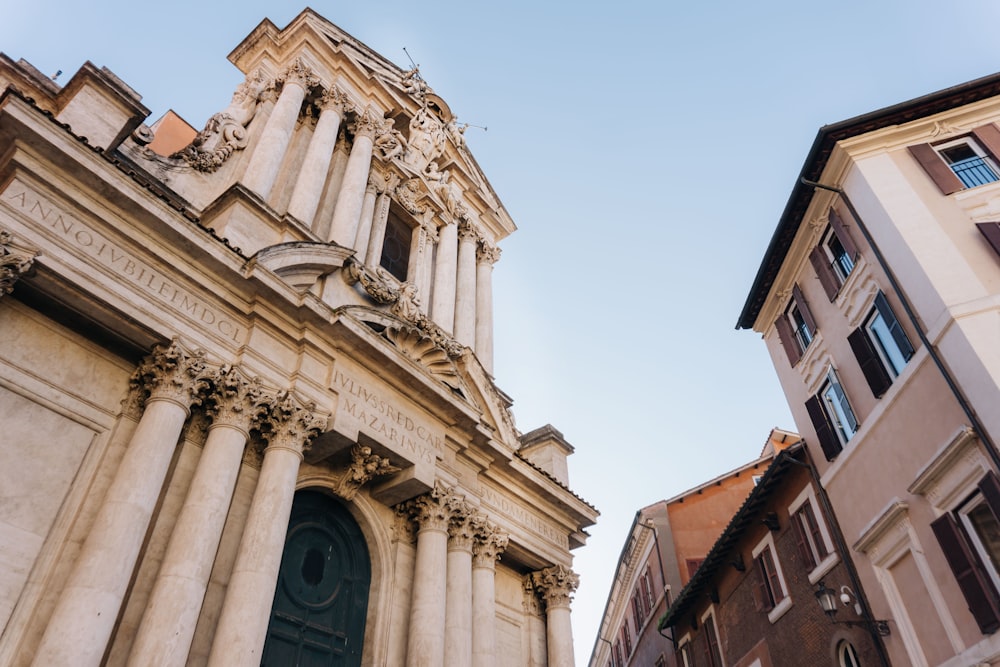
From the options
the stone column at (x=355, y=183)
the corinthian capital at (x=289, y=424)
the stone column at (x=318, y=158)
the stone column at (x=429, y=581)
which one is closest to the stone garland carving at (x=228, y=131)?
the stone column at (x=318, y=158)

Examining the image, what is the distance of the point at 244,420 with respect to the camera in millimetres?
9000

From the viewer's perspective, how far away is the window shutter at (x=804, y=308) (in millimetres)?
17395

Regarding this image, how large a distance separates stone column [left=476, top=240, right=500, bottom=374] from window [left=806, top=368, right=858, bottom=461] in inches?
321

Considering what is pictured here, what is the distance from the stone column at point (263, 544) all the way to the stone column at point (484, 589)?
3.95 meters

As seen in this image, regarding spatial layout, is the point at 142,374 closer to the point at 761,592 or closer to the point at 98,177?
the point at 98,177

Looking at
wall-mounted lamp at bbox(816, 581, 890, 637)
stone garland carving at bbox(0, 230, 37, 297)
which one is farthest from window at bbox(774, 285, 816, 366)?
stone garland carving at bbox(0, 230, 37, 297)

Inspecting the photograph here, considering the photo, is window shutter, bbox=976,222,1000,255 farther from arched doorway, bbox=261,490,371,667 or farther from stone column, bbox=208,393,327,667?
arched doorway, bbox=261,490,371,667

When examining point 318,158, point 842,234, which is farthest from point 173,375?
point 842,234

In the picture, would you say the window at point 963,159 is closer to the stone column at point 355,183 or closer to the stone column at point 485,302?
the stone column at point 485,302

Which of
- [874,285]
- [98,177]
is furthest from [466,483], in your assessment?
[874,285]

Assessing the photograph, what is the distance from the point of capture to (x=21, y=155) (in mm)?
7883

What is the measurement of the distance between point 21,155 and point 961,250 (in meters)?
15.2

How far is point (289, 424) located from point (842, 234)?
13110 millimetres

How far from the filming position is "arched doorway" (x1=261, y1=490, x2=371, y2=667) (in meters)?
9.36
